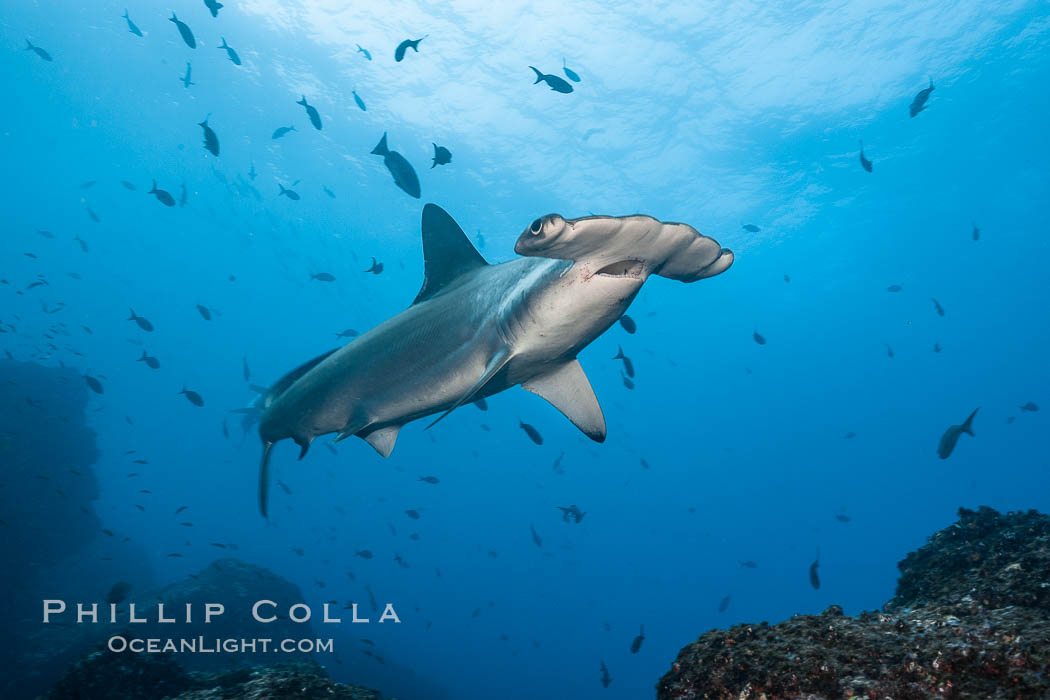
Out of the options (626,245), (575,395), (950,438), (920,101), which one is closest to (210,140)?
(575,395)

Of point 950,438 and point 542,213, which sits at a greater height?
point 542,213

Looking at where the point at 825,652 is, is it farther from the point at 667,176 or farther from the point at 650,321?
the point at 650,321

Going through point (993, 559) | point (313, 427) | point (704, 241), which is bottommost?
point (993, 559)

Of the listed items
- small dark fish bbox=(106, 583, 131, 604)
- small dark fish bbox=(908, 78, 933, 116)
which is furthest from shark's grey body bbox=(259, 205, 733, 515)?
small dark fish bbox=(908, 78, 933, 116)

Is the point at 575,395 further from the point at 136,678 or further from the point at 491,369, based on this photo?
the point at 136,678

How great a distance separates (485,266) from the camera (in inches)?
203

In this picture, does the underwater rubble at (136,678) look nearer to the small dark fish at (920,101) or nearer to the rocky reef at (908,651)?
the rocky reef at (908,651)

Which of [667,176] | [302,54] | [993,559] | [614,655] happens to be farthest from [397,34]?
[614,655]

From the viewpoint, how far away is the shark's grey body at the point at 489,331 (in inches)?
131

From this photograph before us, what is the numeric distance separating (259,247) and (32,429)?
59.7m

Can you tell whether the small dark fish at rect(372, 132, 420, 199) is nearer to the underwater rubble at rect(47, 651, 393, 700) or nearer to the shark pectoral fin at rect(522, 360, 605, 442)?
the shark pectoral fin at rect(522, 360, 605, 442)

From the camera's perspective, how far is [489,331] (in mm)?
4316

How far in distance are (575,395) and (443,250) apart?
6.98 ft

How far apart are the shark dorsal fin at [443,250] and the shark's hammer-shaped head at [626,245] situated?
2.07 meters
